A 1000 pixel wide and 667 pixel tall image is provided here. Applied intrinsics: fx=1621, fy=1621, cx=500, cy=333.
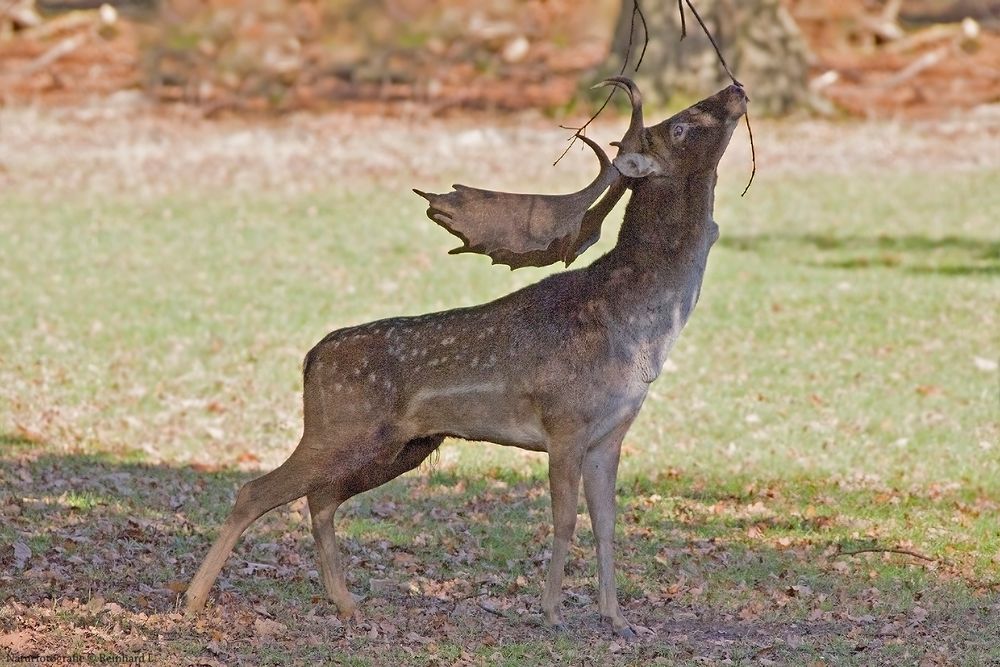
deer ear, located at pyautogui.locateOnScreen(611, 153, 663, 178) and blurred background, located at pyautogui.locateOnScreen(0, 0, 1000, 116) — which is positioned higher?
deer ear, located at pyautogui.locateOnScreen(611, 153, 663, 178)

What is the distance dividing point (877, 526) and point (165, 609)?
4.79 meters

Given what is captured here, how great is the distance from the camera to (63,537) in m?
9.16

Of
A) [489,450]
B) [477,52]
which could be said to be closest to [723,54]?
[477,52]

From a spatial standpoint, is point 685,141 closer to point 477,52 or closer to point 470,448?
point 470,448

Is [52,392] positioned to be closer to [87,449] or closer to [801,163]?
[87,449]

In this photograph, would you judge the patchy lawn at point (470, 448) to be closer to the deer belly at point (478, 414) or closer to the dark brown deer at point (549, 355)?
the dark brown deer at point (549, 355)

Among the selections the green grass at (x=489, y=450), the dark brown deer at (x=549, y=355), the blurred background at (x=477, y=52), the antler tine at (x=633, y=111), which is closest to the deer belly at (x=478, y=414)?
the dark brown deer at (x=549, y=355)

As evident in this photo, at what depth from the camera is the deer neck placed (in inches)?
303

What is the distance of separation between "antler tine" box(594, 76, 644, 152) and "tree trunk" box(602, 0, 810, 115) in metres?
22.9

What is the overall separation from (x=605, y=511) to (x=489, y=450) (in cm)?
474

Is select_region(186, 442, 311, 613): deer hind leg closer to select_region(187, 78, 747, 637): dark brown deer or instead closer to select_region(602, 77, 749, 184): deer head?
select_region(187, 78, 747, 637): dark brown deer

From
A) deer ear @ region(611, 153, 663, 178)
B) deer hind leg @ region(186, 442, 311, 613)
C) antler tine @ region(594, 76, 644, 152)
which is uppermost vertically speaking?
antler tine @ region(594, 76, 644, 152)

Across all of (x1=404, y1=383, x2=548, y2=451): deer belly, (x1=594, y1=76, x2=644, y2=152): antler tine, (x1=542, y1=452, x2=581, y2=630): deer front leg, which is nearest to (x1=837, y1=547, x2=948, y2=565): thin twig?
(x1=542, y1=452, x2=581, y2=630): deer front leg

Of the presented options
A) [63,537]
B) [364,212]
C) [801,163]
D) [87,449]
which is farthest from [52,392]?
[801,163]
